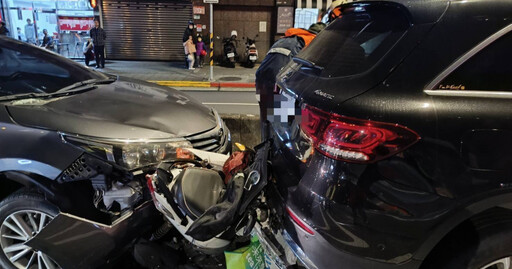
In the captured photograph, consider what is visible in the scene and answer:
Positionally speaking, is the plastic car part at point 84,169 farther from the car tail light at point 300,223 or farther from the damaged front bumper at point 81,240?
the car tail light at point 300,223

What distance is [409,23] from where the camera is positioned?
1871 millimetres

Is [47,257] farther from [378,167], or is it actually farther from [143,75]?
[143,75]

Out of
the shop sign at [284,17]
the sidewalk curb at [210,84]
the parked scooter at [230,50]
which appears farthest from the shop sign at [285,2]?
the sidewalk curb at [210,84]

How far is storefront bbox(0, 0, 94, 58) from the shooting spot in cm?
1733

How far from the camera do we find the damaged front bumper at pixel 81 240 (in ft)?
8.17

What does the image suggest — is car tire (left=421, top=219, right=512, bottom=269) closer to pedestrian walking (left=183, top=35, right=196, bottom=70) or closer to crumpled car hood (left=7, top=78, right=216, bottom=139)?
crumpled car hood (left=7, top=78, right=216, bottom=139)

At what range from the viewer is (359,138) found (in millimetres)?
1753

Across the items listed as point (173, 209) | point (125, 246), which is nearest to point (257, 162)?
point (173, 209)

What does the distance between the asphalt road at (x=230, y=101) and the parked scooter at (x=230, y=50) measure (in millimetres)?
4554

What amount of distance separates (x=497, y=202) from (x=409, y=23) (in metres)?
0.96

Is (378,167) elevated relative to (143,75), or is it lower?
elevated

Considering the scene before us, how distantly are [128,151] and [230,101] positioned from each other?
24.3 feet

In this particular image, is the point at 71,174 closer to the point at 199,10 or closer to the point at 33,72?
the point at 33,72

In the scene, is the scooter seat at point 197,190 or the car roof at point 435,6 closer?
the car roof at point 435,6
